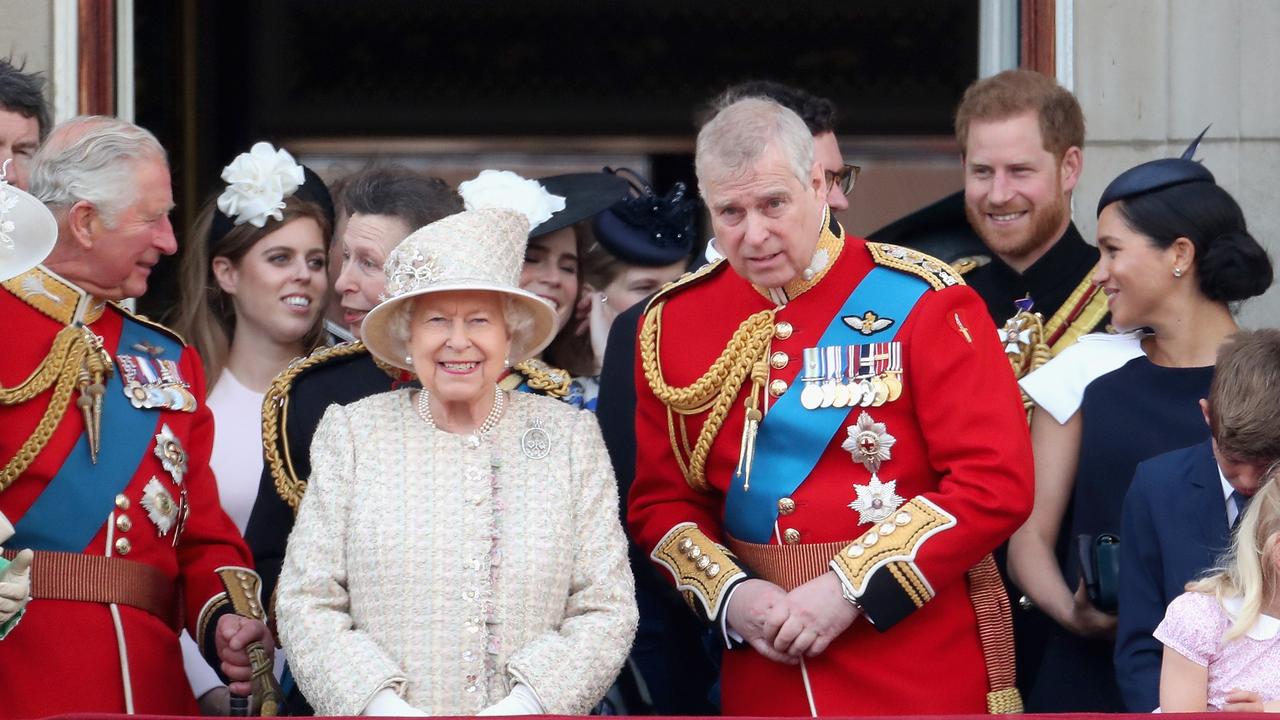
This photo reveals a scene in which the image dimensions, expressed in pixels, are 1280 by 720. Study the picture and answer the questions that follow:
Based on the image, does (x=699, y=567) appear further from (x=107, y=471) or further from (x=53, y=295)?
(x=53, y=295)

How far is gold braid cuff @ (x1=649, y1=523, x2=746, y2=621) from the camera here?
12.2 ft

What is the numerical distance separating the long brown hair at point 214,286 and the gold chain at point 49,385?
0.85m

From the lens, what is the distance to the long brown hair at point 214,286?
15.6ft

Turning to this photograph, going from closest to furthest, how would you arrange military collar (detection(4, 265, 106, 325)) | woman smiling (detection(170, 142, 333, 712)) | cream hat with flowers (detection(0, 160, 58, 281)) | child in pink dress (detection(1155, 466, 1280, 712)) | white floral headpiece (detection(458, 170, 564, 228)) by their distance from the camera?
child in pink dress (detection(1155, 466, 1280, 712)) < cream hat with flowers (detection(0, 160, 58, 281)) < military collar (detection(4, 265, 106, 325)) < white floral headpiece (detection(458, 170, 564, 228)) < woman smiling (detection(170, 142, 333, 712))

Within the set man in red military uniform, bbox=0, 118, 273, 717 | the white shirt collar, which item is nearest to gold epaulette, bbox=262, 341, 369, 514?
man in red military uniform, bbox=0, 118, 273, 717

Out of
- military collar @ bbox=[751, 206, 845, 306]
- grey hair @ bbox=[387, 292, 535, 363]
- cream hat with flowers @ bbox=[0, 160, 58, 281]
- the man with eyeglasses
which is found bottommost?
the man with eyeglasses

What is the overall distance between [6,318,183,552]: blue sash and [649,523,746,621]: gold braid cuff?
3.36ft

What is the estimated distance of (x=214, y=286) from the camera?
4.85 m

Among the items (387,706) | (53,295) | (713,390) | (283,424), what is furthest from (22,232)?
(713,390)

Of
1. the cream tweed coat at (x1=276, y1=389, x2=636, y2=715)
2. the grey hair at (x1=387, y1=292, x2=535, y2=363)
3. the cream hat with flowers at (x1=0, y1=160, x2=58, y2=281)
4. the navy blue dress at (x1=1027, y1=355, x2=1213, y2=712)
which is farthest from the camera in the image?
the navy blue dress at (x1=1027, y1=355, x2=1213, y2=712)

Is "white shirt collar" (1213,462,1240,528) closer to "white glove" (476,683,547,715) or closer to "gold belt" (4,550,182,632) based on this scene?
"white glove" (476,683,547,715)

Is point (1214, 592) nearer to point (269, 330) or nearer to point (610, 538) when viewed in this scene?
point (610, 538)

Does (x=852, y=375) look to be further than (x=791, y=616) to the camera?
Yes

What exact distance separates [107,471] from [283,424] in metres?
0.40
